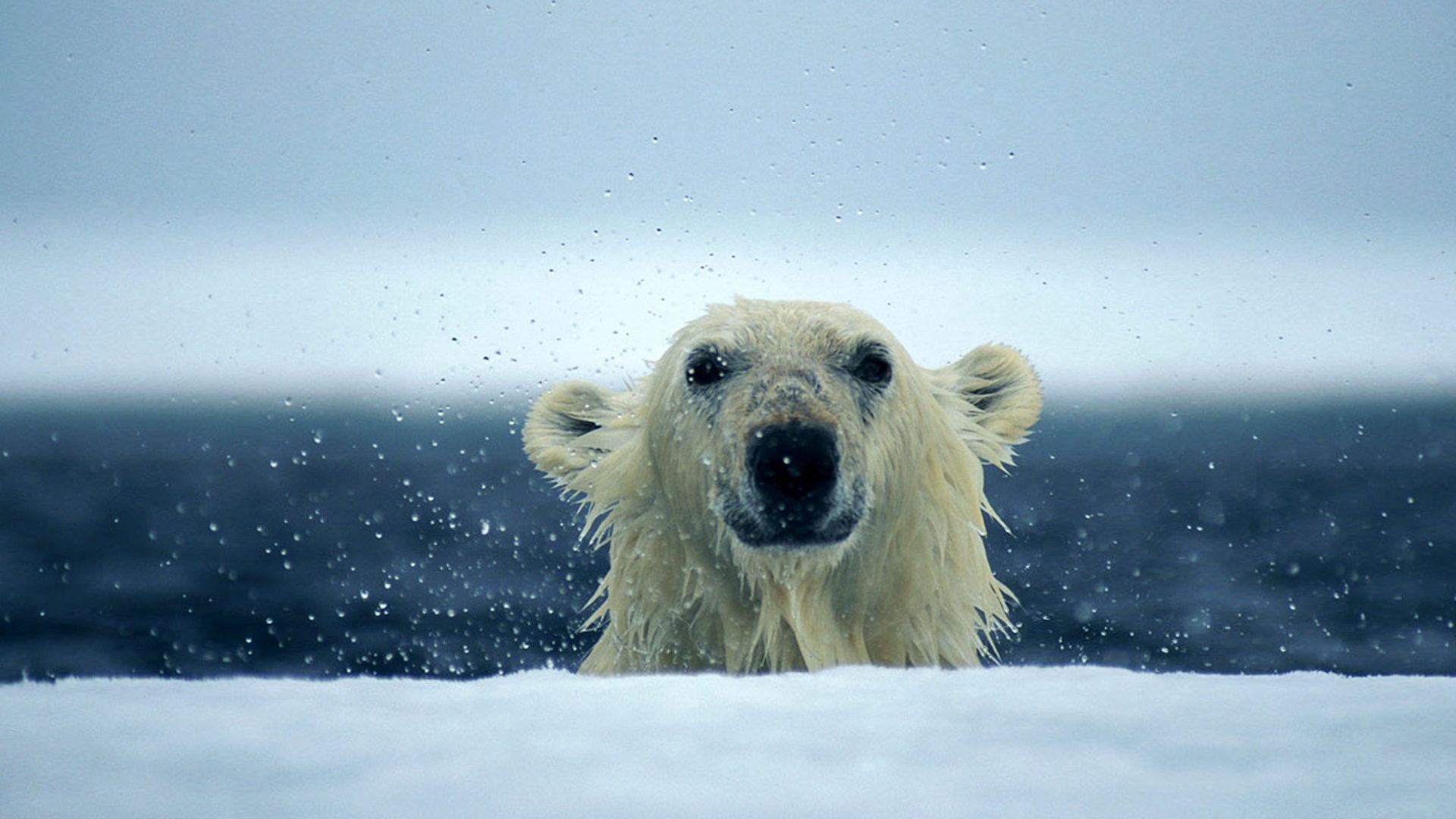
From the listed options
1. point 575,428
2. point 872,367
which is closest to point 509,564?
point 575,428

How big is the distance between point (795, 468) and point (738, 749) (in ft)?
6.82

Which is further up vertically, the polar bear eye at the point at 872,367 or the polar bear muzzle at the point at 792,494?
the polar bear eye at the point at 872,367

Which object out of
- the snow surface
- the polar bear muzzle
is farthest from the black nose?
the snow surface

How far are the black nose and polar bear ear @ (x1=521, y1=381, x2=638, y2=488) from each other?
1.18 m

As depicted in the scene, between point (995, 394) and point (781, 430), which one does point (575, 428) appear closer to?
point (781, 430)

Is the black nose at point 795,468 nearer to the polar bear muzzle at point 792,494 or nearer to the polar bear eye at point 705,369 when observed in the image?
the polar bear muzzle at point 792,494

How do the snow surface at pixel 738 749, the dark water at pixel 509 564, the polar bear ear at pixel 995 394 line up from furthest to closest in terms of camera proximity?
1. the dark water at pixel 509 564
2. the polar bear ear at pixel 995 394
3. the snow surface at pixel 738 749

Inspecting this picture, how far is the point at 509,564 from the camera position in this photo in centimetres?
3083

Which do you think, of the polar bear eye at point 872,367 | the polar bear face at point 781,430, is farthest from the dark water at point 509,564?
the polar bear eye at point 872,367

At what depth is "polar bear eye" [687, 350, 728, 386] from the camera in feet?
14.5

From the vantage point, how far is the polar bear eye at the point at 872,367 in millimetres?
4406

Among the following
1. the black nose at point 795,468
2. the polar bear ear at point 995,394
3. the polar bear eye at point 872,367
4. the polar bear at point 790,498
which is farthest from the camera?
the polar bear ear at point 995,394

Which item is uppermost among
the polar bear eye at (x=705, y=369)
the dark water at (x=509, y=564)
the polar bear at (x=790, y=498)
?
the polar bear eye at (x=705, y=369)

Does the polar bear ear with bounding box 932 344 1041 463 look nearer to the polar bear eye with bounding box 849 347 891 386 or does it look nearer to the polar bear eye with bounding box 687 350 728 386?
the polar bear eye with bounding box 849 347 891 386
